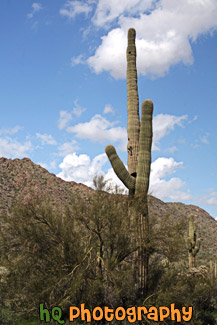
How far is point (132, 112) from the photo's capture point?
1512 centimetres

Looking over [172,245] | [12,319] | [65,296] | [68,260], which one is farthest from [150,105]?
[12,319]

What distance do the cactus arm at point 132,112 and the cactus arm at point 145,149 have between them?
0.48 metres

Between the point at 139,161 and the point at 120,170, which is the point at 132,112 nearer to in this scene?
the point at 139,161

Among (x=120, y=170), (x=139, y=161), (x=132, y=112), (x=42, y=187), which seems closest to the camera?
(x=120, y=170)

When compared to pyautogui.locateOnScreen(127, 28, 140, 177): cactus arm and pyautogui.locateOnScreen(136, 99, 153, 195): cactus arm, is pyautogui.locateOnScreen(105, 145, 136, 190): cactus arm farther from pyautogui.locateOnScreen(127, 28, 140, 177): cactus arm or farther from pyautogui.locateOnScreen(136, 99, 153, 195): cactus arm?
pyautogui.locateOnScreen(127, 28, 140, 177): cactus arm

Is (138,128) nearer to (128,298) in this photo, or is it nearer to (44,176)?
(128,298)

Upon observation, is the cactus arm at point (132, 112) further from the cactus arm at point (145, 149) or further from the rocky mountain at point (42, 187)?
the rocky mountain at point (42, 187)

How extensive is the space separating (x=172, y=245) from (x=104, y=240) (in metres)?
2.35

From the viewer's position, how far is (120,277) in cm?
1163

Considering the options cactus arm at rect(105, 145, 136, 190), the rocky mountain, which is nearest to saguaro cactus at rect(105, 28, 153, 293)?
cactus arm at rect(105, 145, 136, 190)

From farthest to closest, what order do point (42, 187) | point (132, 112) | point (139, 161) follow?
point (42, 187) < point (132, 112) < point (139, 161)

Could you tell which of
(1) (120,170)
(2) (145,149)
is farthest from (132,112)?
(1) (120,170)

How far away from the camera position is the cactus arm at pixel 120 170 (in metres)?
13.9

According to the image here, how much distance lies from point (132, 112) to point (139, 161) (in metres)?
2.16
